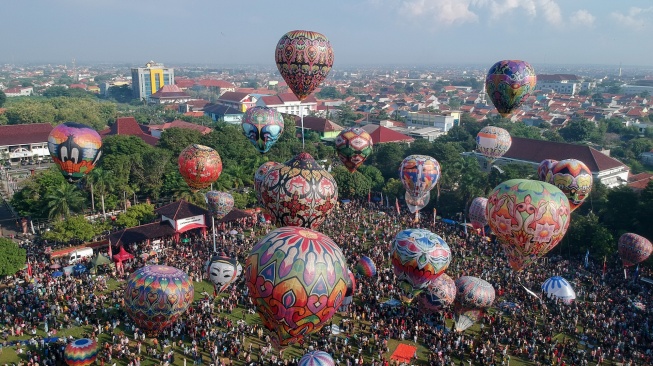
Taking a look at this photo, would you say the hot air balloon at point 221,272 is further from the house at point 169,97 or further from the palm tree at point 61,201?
the house at point 169,97

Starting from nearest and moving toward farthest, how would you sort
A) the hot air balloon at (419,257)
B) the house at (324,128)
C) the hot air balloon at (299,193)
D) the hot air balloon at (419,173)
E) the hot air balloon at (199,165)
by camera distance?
1. the hot air balloon at (299,193)
2. the hot air balloon at (419,257)
3. the hot air balloon at (199,165)
4. the hot air balloon at (419,173)
5. the house at (324,128)

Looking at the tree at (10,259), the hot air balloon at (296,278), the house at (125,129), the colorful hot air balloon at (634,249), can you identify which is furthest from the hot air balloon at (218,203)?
the house at (125,129)

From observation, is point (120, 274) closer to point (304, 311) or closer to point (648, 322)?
point (304, 311)

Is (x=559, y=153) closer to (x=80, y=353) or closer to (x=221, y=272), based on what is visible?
(x=221, y=272)

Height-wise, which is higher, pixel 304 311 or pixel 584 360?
pixel 304 311

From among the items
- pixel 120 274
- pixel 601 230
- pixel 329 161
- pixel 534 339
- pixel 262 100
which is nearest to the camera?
pixel 534 339

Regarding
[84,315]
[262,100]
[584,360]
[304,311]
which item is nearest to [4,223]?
[84,315]

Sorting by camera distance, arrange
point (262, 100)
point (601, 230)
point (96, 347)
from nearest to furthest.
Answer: point (96, 347), point (601, 230), point (262, 100)
